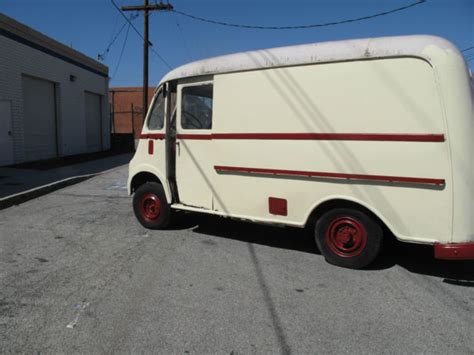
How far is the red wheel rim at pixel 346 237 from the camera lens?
15.7 feet

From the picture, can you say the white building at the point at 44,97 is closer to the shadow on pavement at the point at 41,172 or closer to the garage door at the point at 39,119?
the garage door at the point at 39,119

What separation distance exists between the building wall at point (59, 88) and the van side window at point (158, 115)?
369 inches

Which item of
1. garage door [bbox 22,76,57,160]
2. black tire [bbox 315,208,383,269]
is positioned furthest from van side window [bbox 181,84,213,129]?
garage door [bbox 22,76,57,160]

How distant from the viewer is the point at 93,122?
850 inches

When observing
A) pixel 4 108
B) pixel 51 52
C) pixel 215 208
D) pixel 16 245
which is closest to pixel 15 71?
pixel 4 108

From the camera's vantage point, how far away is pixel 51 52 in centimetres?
1664

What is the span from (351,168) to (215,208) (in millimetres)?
2041

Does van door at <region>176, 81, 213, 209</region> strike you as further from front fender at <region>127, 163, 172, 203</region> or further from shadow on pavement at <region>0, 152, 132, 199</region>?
shadow on pavement at <region>0, 152, 132, 199</region>

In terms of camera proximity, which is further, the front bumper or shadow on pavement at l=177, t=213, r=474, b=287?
shadow on pavement at l=177, t=213, r=474, b=287

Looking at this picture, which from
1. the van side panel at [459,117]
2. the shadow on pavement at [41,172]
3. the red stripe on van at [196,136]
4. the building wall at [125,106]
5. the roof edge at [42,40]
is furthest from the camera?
the building wall at [125,106]

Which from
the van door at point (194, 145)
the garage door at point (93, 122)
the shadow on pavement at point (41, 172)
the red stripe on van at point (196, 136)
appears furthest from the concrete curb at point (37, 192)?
the garage door at point (93, 122)

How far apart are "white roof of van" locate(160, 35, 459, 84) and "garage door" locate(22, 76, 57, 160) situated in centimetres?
1148

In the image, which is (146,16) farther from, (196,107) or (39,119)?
(196,107)

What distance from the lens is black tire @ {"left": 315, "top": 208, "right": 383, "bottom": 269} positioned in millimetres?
4707
